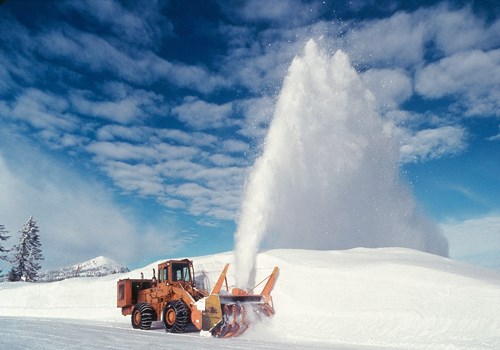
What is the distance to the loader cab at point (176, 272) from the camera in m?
18.2

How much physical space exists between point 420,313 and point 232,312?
22.2 ft

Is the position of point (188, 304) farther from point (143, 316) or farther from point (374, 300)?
point (374, 300)

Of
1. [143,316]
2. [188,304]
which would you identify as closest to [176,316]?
[188,304]

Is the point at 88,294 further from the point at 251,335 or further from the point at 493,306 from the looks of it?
the point at 493,306

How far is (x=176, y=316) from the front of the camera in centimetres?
1588

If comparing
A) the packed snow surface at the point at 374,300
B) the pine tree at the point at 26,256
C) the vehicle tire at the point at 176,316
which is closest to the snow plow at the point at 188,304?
the vehicle tire at the point at 176,316

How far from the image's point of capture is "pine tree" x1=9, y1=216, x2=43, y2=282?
50.6 meters

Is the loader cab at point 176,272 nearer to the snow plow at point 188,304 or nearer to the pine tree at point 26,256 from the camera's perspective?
the snow plow at point 188,304

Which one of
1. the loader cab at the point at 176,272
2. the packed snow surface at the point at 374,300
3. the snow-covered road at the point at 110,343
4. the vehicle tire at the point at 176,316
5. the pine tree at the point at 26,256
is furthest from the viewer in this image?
the pine tree at the point at 26,256

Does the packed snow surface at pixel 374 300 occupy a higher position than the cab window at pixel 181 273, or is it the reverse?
the cab window at pixel 181 273

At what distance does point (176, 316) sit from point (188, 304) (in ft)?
2.34

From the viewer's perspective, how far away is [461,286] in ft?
45.9

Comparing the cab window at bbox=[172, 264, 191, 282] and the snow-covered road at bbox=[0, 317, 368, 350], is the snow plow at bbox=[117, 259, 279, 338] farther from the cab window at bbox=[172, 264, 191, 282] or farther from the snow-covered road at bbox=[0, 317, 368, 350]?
the snow-covered road at bbox=[0, 317, 368, 350]

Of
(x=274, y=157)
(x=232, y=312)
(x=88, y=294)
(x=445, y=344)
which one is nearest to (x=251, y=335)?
(x=232, y=312)
